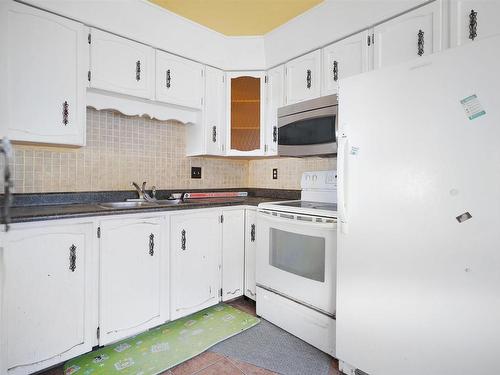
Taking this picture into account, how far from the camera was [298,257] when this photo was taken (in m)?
1.87

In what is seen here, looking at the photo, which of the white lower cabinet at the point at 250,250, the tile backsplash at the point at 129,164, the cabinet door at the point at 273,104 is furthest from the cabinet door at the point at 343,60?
the white lower cabinet at the point at 250,250

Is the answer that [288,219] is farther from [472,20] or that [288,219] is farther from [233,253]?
[472,20]

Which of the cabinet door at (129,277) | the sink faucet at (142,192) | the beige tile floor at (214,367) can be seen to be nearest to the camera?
the beige tile floor at (214,367)

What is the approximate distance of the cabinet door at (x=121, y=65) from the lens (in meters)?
1.88

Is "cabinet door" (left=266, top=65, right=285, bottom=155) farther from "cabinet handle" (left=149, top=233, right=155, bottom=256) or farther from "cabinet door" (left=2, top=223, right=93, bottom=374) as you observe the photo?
"cabinet door" (left=2, top=223, right=93, bottom=374)

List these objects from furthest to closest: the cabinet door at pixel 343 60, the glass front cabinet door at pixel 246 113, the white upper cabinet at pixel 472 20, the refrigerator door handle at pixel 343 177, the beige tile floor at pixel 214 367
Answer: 1. the glass front cabinet door at pixel 246 113
2. the cabinet door at pixel 343 60
3. the beige tile floor at pixel 214 367
4. the refrigerator door handle at pixel 343 177
5. the white upper cabinet at pixel 472 20

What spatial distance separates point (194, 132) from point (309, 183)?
1141 millimetres

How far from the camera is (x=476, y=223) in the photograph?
1.10 m

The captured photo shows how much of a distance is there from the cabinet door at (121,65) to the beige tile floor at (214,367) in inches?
70.5

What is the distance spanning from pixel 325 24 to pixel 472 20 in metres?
0.95

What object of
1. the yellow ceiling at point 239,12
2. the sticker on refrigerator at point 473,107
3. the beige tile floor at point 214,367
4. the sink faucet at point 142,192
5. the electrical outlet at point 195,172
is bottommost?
the beige tile floor at point 214,367

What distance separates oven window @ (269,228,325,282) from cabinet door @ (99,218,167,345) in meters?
0.80

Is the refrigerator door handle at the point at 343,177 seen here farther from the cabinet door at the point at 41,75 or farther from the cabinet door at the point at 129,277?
the cabinet door at the point at 41,75

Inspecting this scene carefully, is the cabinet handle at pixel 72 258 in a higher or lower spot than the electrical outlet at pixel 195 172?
lower
